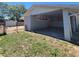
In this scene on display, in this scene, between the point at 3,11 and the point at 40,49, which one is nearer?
the point at 40,49

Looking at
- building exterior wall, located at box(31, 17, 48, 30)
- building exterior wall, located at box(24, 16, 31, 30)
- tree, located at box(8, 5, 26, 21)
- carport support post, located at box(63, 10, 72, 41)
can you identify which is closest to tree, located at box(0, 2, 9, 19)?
tree, located at box(8, 5, 26, 21)

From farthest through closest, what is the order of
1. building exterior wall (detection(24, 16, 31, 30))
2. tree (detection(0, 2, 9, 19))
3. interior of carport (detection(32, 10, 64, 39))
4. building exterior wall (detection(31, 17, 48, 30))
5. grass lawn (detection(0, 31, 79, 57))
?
tree (detection(0, 2, 9, 19)) → building exterior wall (detection(24, 16, 31, 30)) → building exterior wall (detection(31, 17, 48, 30)) → interior of carport (detection(32, 10, 64, 39)) → grass lawn (detection(0, 31, 79, 57))

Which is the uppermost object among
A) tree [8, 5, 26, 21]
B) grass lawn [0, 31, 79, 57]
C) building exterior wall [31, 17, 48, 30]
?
tree [8, 5, 26, 21]

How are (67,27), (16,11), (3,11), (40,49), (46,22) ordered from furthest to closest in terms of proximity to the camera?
1. (16,11)
2. (3,11)
3. (46,22)
4. (67,27)
5. (40,49)

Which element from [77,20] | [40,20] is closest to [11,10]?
[40,20]

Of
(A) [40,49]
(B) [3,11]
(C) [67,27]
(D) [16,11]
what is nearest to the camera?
(A) [40,49]

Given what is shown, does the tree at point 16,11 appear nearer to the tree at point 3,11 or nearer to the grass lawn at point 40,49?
the tree at point 3,11

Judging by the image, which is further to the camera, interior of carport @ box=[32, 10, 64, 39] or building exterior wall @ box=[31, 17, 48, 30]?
building exterior wall @ box=[31, 17, 48, 30]

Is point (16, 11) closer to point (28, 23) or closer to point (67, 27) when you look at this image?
point (28, 23)

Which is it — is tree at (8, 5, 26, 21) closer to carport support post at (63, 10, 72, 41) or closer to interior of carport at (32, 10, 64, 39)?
interior of carport at (32, 10, 64, 39)

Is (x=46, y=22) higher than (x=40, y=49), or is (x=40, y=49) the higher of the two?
(x=46, y=22)

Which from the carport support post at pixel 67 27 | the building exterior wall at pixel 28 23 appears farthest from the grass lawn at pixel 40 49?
the building exterior wall at pixel 28 23

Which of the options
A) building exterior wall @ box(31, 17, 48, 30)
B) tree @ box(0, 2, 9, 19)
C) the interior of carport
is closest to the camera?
the interior of carport

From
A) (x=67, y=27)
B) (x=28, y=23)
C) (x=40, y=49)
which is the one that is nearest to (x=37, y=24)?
(x=28, y=23)
